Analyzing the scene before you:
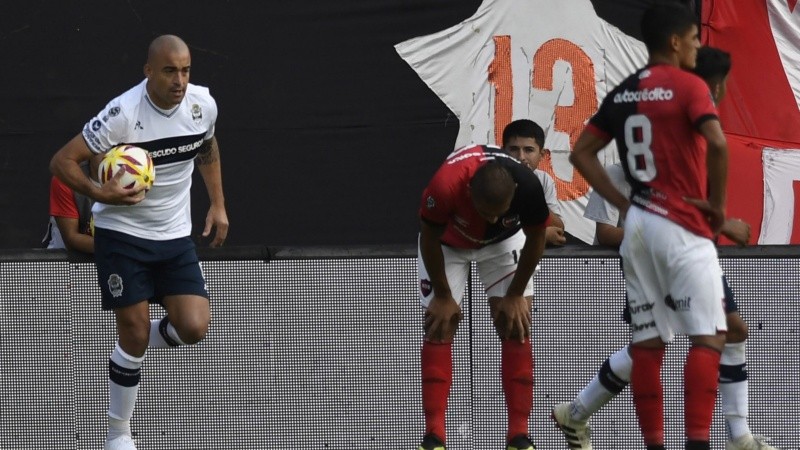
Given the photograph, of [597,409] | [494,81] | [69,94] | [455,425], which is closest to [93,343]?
[455,425]

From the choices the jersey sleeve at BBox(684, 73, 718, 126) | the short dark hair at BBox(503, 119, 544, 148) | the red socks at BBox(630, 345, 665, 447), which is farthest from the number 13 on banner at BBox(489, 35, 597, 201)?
the jersey sleeve at BBox(684, 73, 718, 126)

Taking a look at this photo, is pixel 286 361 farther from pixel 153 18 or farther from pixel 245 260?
pixel 153 18

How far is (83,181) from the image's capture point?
609 centimetres

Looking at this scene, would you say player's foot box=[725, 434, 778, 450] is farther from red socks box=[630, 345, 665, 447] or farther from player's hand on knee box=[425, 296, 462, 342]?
player's hand on knee box=[425, 296, 462, 342]

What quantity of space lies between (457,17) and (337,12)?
903 mm

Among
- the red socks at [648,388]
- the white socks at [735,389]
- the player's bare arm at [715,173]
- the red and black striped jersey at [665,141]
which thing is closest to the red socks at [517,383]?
the red socks at [648,388]

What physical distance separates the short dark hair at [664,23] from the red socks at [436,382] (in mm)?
1743

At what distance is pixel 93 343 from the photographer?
6.77 metres

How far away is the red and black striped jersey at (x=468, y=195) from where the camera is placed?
5.61 metres

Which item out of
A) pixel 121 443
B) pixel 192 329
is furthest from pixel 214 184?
pixel 121 443

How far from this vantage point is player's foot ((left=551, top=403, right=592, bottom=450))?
6.37 meters

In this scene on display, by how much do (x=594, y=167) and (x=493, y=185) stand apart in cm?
45

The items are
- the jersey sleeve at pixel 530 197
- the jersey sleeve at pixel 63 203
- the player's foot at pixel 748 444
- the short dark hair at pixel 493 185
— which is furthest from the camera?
the jersey sleeve at pixel 63 203

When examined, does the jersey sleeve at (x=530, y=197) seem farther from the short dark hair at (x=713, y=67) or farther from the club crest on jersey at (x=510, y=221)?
the short dark hair at (x=713, y=67)
